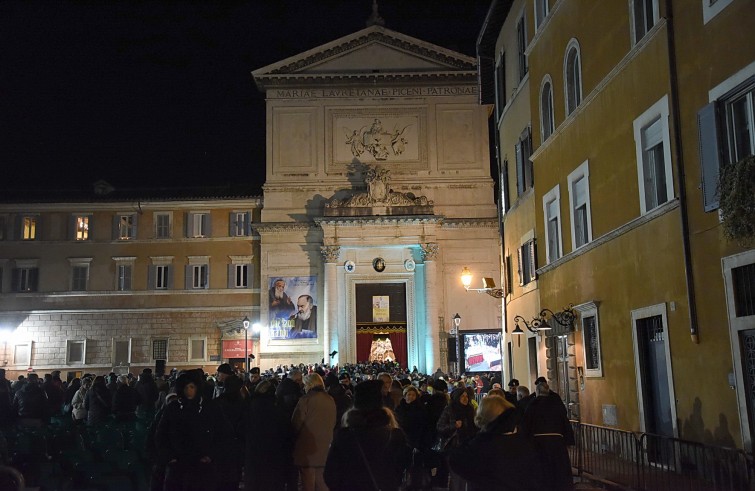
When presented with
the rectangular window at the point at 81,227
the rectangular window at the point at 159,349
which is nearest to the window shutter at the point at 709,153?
the rectangular window at the point at 159,349

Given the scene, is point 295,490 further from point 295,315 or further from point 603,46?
point 295,315

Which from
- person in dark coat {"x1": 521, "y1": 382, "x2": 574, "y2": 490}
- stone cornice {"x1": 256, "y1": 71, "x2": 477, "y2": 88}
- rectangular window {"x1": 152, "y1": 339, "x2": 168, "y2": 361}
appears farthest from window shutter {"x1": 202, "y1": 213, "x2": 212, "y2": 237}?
person in dark coat {"x1": 521, "y1": 382, "x2": 574, "y2": 490}

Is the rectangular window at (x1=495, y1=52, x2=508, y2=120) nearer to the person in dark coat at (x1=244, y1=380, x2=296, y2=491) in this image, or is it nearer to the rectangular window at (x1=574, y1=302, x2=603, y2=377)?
the rectangular window at (x1=574, y1=302, x2=603, y2=377)

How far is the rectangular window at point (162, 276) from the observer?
5047cm

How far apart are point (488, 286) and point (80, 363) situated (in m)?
30.7

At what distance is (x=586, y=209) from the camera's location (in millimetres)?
19625

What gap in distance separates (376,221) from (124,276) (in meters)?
16.5

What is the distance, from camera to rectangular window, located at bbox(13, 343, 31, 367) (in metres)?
49.1

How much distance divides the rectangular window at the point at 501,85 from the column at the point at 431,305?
17.3 metres

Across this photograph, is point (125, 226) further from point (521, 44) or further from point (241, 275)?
point (521, 44)

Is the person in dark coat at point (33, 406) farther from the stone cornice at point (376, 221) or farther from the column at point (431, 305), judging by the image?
the column at point (431, 305)

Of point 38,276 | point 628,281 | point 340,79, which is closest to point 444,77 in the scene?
point 340,79

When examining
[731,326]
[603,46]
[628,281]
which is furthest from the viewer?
[603,46]

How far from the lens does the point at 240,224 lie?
50750 mm
